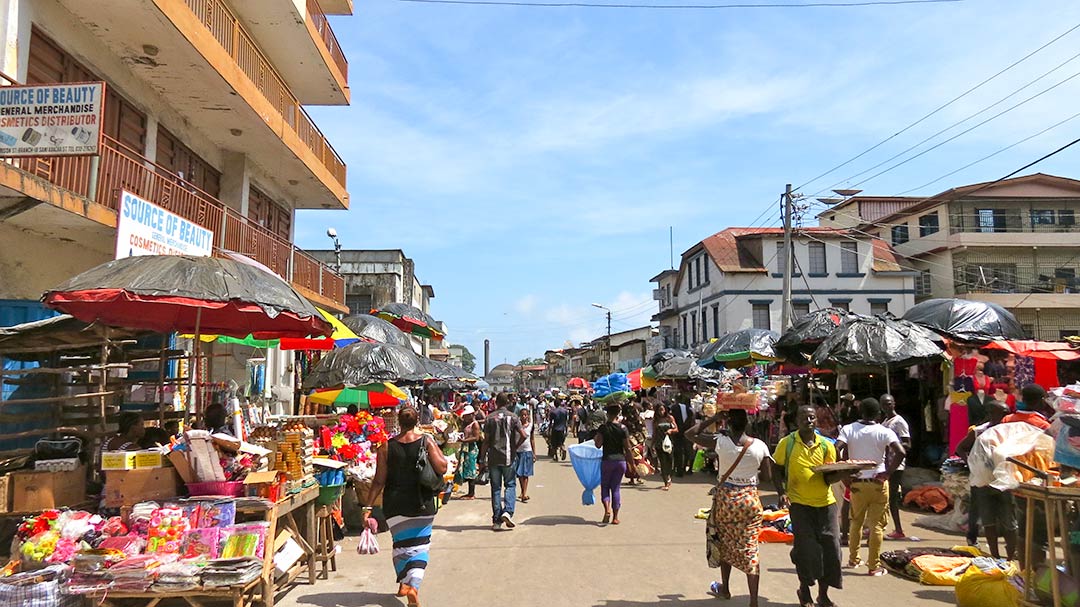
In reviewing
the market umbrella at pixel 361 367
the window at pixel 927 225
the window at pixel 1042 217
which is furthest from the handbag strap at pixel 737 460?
the window at pixel 1042 217

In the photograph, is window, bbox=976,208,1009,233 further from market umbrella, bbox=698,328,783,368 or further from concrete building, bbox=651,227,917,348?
market umbrella, bbox=698,328,783,368

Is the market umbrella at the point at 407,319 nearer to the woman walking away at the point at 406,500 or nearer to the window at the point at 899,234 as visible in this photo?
the woman walking away at the point at 406,500

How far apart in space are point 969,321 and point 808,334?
2.84 metres

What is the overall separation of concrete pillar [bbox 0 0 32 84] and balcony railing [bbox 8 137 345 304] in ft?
3.90

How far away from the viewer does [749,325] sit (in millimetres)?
42156

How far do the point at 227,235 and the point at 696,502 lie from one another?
10.9 m

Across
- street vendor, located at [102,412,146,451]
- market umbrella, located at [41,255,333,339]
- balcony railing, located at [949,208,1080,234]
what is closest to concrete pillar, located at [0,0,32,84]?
market umbrella, located at [41,255,333,339]

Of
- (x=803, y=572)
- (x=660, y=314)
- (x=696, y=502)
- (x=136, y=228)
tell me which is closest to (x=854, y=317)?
(x=696, y=502)

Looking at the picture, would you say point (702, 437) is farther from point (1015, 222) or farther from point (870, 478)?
point (1015, 222)

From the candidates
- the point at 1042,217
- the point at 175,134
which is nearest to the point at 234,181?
the point at 175,134

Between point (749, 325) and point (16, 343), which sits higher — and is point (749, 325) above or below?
above

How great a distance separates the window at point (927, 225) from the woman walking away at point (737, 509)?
1557 inches

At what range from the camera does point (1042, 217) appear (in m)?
38.8

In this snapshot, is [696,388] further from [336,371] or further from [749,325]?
[749,325]
